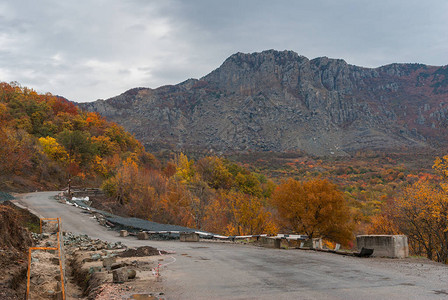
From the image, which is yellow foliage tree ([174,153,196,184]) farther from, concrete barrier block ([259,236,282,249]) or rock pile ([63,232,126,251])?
concrete barrier block ([259,236,282,249])

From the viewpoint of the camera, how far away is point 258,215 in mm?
33125

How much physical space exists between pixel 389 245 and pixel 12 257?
44.1ft

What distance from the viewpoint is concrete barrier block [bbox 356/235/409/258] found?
1356cm

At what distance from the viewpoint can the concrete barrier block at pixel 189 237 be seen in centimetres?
2183

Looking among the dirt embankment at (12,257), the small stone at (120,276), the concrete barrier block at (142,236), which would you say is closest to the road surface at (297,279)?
the small stone at (120,276)

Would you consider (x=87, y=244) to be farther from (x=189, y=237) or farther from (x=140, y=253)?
(x=189, y=237)

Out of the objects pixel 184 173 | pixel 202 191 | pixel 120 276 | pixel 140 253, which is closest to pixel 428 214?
pixel 140 253

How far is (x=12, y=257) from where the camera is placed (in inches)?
378

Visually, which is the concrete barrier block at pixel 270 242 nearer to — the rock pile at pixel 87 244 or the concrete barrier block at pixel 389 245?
the concrete barrier block at pixel 389 245

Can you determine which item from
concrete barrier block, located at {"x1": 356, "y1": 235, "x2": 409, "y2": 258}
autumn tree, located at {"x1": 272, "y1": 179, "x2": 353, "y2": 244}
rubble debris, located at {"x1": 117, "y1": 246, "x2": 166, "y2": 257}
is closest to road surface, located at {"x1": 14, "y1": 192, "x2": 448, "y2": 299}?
concrete barrier block, located at {"x1": 356, "y1": 235, "x2": 409, "y2": 258}

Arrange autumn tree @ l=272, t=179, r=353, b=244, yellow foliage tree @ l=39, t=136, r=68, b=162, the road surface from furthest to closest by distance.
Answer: yellow foliage tree @ l=39, t=136, r=68, b=162 < autumn tree @ l=272, t=179, r=353, b=244 < the road surface

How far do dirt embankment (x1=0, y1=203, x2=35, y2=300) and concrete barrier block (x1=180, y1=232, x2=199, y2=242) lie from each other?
10892 mm

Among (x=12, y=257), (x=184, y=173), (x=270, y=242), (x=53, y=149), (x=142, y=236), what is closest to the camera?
(x=12, y=257)

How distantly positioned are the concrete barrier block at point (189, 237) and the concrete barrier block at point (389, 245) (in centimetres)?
1098
